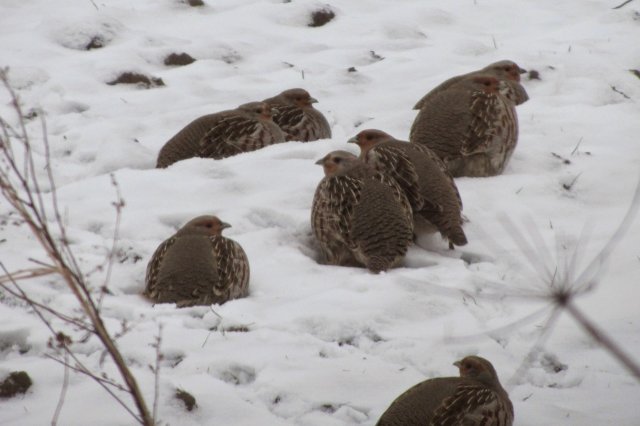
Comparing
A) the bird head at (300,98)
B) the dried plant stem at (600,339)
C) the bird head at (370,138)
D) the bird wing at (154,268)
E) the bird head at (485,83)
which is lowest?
the bird head at (300,98)

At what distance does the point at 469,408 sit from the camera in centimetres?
354

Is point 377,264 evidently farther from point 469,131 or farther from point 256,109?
point 256,109

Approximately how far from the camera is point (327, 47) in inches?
A: 356

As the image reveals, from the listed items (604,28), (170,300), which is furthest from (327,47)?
(170,300)

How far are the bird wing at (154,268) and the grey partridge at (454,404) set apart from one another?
1.79 meters

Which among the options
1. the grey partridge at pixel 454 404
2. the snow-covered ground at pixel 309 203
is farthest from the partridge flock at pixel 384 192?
the snow-covered ground at pixel 309 203

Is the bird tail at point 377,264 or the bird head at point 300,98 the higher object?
the bird tail at point 377,264

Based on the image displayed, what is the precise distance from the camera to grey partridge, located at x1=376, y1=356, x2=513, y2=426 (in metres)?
3.43

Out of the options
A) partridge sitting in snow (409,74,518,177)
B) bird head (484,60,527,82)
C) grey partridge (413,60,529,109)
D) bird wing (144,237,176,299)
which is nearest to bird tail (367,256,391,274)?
bird wing (144,237,176,299)

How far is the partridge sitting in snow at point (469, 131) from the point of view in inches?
254

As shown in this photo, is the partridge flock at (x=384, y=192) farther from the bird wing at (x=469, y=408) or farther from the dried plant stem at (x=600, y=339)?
the dried plant stem at (x=600, y=339)

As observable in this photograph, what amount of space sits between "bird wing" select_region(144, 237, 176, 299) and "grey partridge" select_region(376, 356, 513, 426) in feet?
5.86

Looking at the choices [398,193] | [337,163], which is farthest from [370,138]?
[398,193]

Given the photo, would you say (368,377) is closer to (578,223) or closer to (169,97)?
(578,223)
